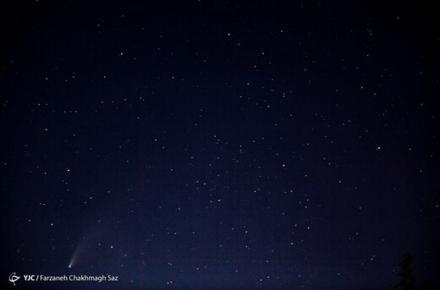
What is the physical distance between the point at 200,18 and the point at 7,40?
234 cm

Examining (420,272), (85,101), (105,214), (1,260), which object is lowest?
(420,272)

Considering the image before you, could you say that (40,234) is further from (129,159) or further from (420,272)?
(420,272)

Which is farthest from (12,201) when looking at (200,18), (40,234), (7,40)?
(200,18)

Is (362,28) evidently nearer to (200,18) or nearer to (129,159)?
(200,18)

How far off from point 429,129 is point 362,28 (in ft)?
4.76

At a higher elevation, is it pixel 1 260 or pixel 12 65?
pixel 12 65

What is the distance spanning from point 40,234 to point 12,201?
20.5 inches

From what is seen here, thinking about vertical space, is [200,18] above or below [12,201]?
above

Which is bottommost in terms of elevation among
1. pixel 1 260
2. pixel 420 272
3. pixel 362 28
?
pixel 420 272

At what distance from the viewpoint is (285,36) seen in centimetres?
507

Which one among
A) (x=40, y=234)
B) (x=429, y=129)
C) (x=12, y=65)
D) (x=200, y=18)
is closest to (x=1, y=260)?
(x=40, y=234)

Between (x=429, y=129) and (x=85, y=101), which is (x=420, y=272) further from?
(x=85, y=101)

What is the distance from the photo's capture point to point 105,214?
5027 millimetres

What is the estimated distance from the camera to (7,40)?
16.6ft
